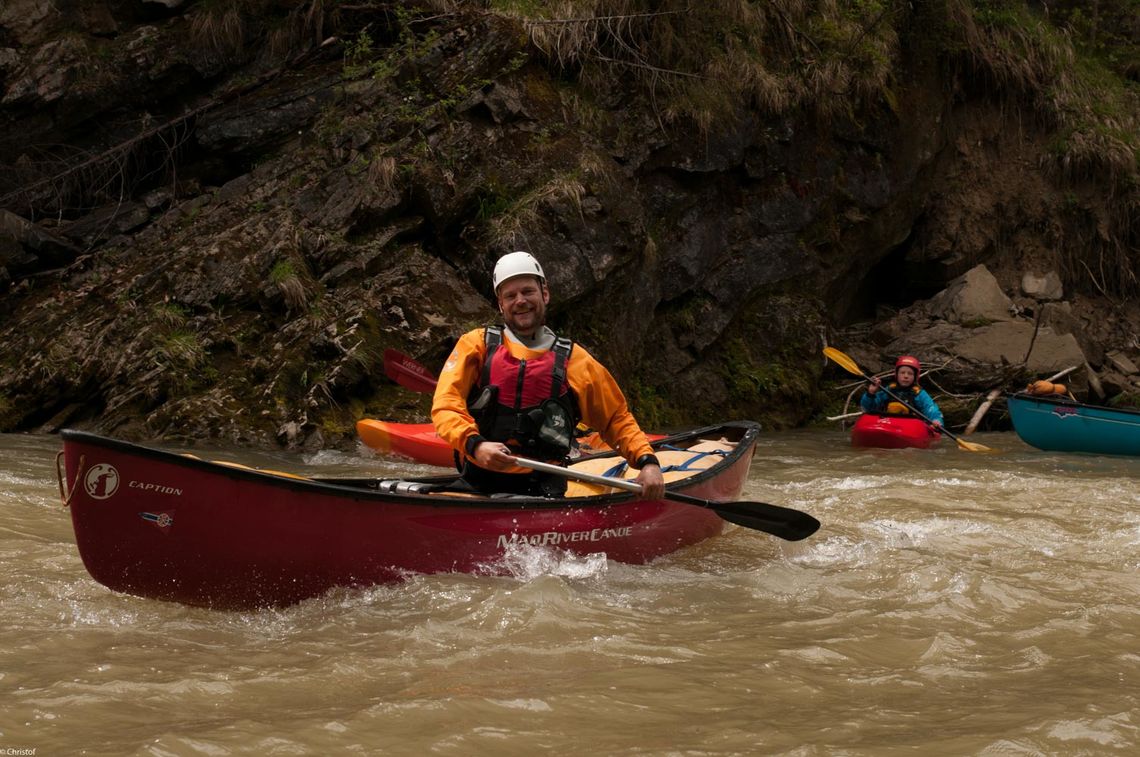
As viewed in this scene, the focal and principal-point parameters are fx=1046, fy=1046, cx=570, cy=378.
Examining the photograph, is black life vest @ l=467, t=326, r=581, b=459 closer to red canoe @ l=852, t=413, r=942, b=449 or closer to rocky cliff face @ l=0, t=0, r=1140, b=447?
rocky cliff face @ l=0, t=0, r=1140, b=447

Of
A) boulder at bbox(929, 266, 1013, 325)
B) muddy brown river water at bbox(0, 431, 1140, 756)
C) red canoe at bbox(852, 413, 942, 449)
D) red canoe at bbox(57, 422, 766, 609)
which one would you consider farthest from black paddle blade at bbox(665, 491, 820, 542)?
boulder at bbox(929, 266, 1013, 325)

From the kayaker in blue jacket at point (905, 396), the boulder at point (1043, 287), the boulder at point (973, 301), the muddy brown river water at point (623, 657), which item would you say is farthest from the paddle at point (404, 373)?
the boulder at point (1043, 287)

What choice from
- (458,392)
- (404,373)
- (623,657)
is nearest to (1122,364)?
(404,373)

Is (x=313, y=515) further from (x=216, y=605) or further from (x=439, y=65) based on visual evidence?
(x=439, y=65)

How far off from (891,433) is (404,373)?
4636 millimetres

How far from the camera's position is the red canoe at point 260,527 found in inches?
136

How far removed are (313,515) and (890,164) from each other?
11.3 metres

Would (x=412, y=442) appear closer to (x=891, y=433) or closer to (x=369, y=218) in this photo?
(x=369, y=218)

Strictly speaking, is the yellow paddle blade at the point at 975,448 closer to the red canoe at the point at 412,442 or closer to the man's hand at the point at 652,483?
the red canoe at the point at 412,442

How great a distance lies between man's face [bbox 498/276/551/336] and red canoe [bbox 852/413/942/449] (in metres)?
6.26

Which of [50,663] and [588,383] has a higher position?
[588,383]

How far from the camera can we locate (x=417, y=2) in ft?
36.2

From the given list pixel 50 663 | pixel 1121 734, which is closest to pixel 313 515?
pixel 50 663

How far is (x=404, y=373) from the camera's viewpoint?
831 centimetres
